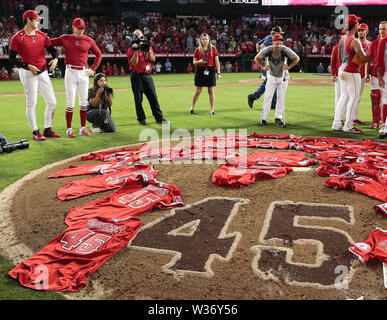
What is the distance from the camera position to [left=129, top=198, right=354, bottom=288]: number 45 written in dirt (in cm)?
282

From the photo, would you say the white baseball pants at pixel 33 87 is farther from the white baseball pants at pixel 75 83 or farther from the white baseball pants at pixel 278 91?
the white baseball pants at pixel 278 91

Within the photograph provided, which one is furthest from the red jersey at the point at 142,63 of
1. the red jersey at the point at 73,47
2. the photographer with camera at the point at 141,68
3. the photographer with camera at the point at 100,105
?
the red jersey at the point at 73,47

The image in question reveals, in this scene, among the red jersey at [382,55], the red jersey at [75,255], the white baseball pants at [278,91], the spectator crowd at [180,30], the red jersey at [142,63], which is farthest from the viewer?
the spectator crowd at [180,30]

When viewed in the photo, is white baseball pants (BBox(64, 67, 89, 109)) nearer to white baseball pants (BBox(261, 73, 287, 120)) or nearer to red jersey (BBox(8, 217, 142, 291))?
white baseball pants (BBox(261, 73, 287, 120))

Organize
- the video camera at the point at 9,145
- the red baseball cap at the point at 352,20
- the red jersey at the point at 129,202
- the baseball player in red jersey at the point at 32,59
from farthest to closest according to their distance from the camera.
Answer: the red baseball cap at the point at 352,20, the baseball player in red jersey at the point at 32,59, the video camera at the point at 9,145, the red jersey at the point at 129,202

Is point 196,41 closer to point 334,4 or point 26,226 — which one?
point 334,4

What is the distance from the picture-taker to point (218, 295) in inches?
100

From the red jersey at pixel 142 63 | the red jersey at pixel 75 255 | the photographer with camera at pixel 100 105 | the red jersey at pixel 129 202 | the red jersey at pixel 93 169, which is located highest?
the red jersey at pixel 142 63

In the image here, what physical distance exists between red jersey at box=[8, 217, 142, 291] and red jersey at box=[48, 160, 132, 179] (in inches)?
66.5

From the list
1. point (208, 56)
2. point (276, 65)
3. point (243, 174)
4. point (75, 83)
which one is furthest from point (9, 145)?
point (276, 65)

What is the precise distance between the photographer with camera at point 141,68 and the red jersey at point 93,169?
348cm

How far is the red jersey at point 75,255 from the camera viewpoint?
2725 mm

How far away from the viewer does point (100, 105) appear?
8.30 metres

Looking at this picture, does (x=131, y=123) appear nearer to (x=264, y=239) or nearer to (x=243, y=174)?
(x=243, y=174)
